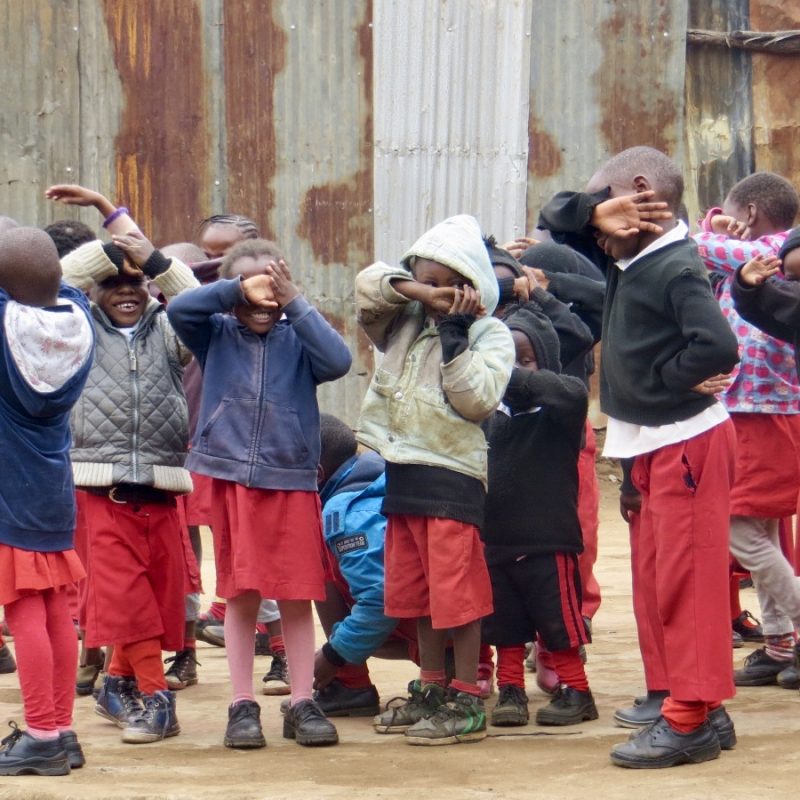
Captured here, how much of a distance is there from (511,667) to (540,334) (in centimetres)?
112

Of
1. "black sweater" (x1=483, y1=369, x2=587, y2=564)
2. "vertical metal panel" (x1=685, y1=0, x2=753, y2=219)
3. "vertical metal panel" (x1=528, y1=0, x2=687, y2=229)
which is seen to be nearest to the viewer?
"black sweater" (x1=483, y1=369, x2=587, y2=564)

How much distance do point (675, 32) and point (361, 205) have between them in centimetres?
266

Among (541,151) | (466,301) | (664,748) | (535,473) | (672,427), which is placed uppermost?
(541,151)

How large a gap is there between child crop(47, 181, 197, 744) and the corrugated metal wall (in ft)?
16.7

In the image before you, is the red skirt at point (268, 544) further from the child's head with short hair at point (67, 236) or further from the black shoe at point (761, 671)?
the black shoe at point (761, 671)

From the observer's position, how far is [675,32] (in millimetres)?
10852

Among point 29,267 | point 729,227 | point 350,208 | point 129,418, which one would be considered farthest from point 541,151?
point 29,267

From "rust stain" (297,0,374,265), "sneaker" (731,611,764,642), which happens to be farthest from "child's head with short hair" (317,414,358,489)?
"rust stain" (297,0,374,265)

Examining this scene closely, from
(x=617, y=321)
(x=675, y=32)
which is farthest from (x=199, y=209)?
(x=617, y=321)

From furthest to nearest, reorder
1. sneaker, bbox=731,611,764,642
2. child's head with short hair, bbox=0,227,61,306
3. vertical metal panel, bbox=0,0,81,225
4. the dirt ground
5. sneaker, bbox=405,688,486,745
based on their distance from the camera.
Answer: vertical metal panel, bbox=0,0,81,225 < sneaker, bbox=731,611,764,642 < sneaker, bbox=405,688,486,745 < child's head with short hair, bbox=0,227,61,306 < the dirt ground

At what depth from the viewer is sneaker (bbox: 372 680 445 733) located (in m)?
4.74

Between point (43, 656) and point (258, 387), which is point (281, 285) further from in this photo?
point (43, 656)

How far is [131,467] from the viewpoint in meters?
4.92

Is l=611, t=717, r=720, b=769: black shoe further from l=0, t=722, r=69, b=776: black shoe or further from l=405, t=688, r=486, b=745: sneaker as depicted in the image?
l=0, t=722, r=69, b=776: black shoe
